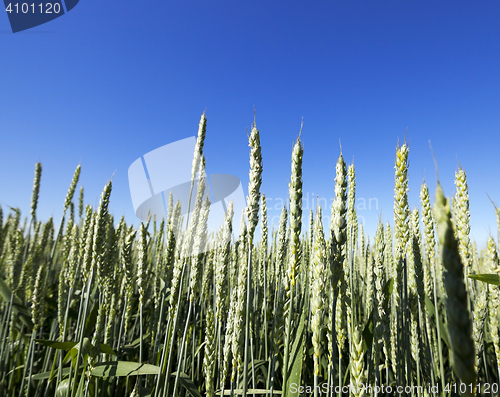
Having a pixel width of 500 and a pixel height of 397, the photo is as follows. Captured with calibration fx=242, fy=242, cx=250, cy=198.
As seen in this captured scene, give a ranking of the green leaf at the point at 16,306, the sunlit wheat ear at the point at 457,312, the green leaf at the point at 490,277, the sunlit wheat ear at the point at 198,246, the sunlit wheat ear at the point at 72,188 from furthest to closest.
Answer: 1. the sunlit wheat ear at the point at 72,188
2. the green leaf at the point at 16,306
3. the sunlit wheat ear at the point at 198,246
4. the green leaf at the point at 490,277
5. the sunlit wheat ear at the point at 457,312

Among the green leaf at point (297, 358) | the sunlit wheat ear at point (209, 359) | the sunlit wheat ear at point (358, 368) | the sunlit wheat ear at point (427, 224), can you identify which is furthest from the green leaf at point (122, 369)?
the sunlit wheat ear at point (427, 224)

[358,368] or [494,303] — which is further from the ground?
[494,303]

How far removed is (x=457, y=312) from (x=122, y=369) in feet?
5.97

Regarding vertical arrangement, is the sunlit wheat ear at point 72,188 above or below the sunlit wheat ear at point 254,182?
above

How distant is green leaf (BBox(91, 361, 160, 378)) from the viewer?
1.47 m

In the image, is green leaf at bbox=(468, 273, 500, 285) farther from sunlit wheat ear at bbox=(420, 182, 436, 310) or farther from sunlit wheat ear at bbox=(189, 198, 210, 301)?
sunlit wheat ear at bbox=(189, 198, 210, 301)

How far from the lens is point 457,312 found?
454 mm

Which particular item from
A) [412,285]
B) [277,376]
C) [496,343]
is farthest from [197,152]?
[496,343]

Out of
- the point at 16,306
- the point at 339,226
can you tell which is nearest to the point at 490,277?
the point at 339,226

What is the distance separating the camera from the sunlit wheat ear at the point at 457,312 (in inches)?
17.6

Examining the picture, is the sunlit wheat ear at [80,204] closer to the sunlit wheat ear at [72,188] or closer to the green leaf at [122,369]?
the sunlit wheat ear at [72,188]

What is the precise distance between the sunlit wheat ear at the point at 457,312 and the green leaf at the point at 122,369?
156cm

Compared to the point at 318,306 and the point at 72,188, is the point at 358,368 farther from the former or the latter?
the point at 72,188

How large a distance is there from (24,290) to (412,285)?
416cm
